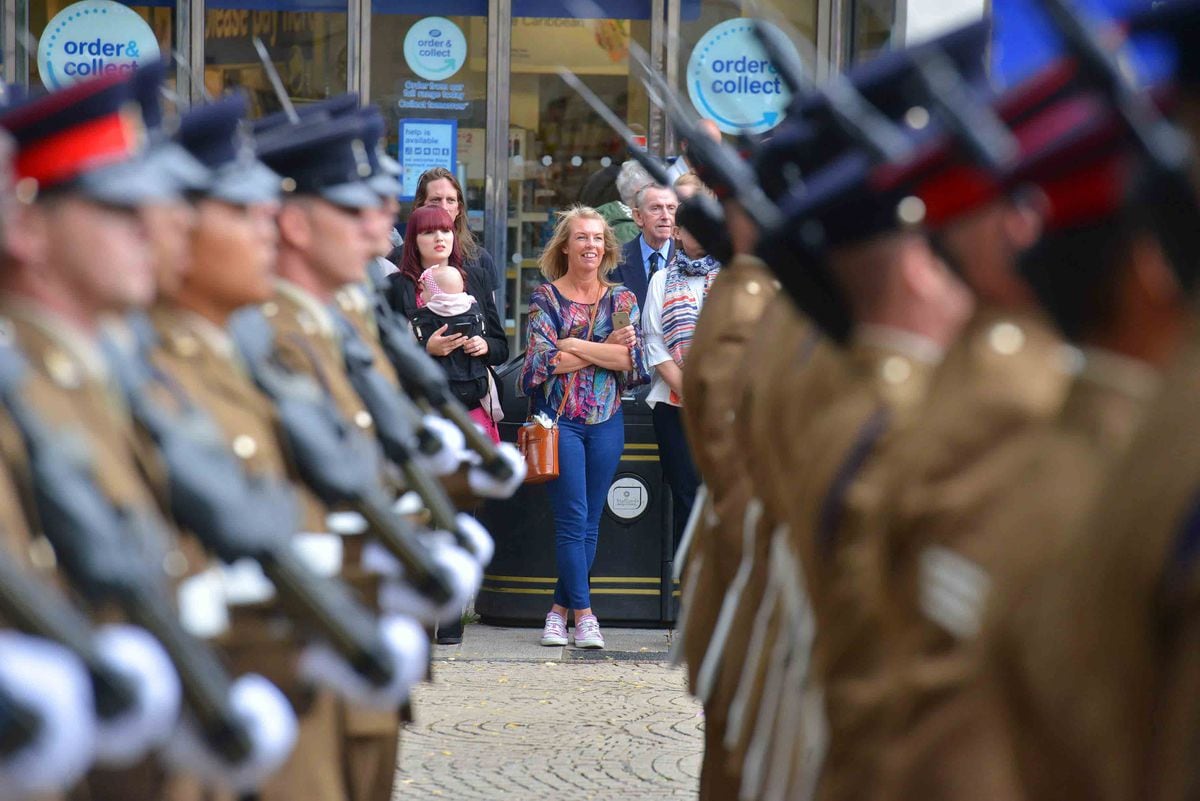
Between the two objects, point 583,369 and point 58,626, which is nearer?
point 58,626

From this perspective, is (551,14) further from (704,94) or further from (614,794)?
(614,794)

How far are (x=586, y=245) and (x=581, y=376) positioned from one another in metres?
0.61

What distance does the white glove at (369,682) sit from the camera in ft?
11.1

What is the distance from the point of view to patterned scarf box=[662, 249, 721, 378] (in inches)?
328

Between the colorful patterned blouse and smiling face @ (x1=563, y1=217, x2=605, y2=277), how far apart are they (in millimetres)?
154

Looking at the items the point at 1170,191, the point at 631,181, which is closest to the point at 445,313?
the point at 631,181

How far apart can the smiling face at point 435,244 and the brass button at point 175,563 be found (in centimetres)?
507

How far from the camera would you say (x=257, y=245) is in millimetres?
4070

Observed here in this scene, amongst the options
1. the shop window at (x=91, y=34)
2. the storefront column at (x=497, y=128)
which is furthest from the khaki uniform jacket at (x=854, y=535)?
the shop window at (x=91, y=34)

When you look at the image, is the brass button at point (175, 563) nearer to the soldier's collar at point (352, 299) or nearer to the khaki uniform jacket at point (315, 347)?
the khaki uniform jacket at point (315, 347)

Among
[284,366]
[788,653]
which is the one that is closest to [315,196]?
[284,366]

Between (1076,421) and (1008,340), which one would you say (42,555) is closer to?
(1008,340)

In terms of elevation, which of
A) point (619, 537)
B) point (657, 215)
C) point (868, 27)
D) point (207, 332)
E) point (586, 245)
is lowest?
point (207, 332)

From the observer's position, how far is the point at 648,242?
366 inches
